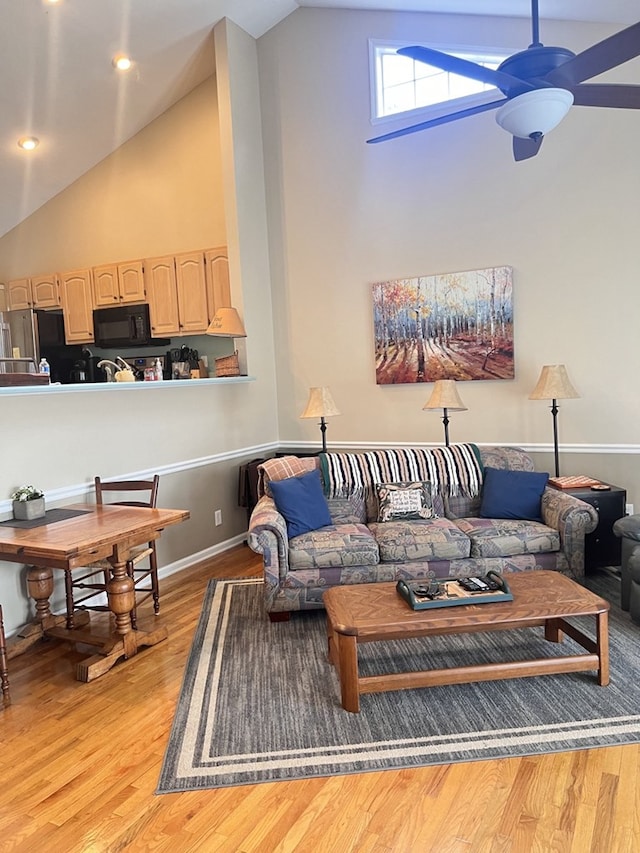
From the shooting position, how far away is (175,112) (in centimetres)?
565

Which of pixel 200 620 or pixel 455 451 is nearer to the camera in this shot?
pixel 200 620

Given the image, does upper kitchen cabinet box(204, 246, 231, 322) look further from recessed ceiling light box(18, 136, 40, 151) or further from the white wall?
recessed ceiling light box(18, 136, 40, 151)

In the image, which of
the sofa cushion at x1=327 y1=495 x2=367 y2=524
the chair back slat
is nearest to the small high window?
the sofa cushion at x1=327 y1=495 x2=367 y2=524

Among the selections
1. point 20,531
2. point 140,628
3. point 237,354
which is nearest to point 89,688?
point 140,628

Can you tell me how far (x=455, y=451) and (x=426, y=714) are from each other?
2092 mm

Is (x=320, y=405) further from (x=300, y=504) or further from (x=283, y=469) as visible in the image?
(x=300, y=504)

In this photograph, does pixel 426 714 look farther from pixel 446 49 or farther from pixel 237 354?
pixel 446 49

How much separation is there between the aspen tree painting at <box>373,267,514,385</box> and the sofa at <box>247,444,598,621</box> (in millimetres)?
897

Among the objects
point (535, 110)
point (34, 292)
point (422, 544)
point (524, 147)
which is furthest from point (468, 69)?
point (34, 292)

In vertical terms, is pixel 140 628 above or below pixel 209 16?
below

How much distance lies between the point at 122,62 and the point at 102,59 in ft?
0.57

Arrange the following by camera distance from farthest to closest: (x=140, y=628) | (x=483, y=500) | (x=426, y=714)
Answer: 1. (x=483, y=500)
2. (x=140, y=628)
3. (x=426, y=714)

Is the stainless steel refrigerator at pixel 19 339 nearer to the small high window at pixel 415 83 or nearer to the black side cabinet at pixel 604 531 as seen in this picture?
the small high window at pixel 415 83

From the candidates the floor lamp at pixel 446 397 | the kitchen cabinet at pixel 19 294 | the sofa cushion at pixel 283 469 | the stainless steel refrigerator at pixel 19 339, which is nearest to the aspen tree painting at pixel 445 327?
the floor lamp at pixel 446 397
